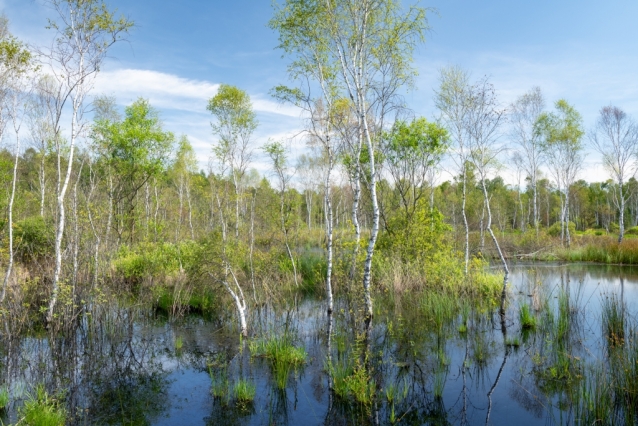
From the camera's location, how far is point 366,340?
29.0 ft

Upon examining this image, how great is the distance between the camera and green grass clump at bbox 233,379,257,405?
6137 millimetres

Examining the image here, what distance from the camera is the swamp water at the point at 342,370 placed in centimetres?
576

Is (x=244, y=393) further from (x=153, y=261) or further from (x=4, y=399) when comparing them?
(x=153, y=261)

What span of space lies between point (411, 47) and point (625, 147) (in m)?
24.4

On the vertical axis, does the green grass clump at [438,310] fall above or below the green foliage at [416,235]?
below

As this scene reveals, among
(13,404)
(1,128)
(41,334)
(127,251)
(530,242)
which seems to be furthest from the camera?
(530,242)

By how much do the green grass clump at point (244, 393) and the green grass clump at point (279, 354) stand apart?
0.78 meters

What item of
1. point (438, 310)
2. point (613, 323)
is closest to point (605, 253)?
point (613, 323)

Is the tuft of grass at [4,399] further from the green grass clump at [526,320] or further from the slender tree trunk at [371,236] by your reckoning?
the green grass clump at [526,320]

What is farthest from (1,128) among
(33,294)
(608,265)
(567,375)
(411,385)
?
(608,265)

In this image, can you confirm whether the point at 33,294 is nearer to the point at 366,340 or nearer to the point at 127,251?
the point at 127,251

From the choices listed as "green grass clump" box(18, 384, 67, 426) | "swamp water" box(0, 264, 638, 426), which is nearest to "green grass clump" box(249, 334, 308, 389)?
"swamp water" box(0, 264, 638, 426)

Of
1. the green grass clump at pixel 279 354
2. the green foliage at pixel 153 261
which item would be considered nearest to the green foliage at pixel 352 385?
the green grass clump at pixel 279 354

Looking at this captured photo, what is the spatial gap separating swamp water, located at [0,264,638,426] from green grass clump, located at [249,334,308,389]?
0.07 metres
